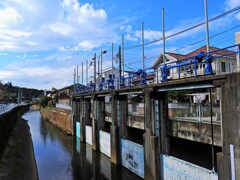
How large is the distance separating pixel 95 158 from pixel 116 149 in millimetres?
4755

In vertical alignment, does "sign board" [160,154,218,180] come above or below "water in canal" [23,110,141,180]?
above

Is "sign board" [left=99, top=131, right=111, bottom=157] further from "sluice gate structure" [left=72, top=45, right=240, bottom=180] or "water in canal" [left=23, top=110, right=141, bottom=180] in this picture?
"water in canal" [left=23, top=110, right=141, bottom=180]

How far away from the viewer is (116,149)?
2525cm

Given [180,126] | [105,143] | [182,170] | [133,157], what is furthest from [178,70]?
[105,143]

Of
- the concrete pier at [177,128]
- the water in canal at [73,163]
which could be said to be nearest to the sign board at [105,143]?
the concrete pier at [177,128]

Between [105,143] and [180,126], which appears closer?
[180,126]

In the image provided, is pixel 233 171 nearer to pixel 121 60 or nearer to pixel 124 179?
pixel 124 179

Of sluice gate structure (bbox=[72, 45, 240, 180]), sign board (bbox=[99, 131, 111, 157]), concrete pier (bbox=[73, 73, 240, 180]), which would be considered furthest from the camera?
sign board (bbox=[99, 131, 111, 157])

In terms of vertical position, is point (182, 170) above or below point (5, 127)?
below

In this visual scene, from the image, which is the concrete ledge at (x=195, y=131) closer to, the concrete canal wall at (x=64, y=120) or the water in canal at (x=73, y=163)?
the water in canal at (x=73, y=163)

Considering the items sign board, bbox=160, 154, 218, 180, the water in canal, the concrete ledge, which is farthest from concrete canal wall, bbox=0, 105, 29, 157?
the concrete ledge

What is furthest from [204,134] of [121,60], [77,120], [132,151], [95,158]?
[77,120]

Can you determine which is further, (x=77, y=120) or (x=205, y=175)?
(x=77, y=120)

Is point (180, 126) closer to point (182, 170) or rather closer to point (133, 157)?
point (182, 170)
